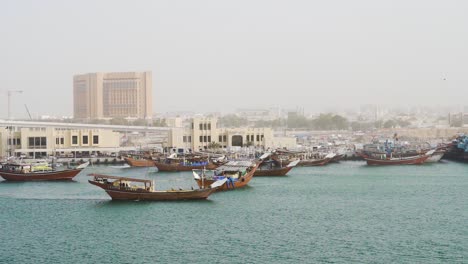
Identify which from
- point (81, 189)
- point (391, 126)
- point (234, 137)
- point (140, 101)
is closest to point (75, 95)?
point (140, 101)

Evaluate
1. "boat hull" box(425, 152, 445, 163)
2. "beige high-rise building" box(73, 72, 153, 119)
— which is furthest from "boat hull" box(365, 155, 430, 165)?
"beige high-rise building" box(73, 72, 153, 119)

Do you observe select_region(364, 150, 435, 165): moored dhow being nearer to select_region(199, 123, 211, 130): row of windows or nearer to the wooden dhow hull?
select_region(199, 123, 211, 130): row of windows

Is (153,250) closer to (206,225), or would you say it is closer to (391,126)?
(206,225)

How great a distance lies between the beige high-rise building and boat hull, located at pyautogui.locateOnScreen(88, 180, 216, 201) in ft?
178

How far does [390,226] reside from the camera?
521 inches

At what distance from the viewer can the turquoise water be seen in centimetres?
1120

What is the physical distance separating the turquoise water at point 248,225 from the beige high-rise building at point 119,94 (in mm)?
51014

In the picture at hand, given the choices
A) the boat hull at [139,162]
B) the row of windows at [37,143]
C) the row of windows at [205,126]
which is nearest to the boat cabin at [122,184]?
the boat hull at [139,162]

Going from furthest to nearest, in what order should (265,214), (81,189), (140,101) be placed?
(140,101)
(81,189)
(265,214)

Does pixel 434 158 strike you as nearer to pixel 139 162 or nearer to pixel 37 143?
pixel 139 162

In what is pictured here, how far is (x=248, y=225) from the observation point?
44.2 ft

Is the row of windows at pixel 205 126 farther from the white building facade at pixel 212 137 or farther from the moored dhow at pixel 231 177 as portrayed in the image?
the moored dhow at pixel 231 177

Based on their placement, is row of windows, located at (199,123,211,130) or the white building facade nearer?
the white building facade

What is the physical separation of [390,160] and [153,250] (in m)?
18.3
